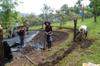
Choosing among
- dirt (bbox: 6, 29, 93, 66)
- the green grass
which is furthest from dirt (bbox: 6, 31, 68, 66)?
the green grass

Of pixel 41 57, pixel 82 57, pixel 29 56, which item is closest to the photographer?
pixel 82 57

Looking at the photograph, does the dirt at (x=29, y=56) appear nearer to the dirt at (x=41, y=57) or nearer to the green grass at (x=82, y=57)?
the dirt at (x=41, y=57)

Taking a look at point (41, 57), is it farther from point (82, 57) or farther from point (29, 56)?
point (82, 57)

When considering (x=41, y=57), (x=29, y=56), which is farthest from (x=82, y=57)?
(x=29, y=56)

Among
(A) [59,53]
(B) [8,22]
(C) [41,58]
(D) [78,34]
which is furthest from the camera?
(B) [8,22]

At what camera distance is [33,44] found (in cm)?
1838

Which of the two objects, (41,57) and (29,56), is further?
(29,56)

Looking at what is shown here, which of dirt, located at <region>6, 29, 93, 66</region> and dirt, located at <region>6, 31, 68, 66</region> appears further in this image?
dirt, located at <region>6, 31, 68, 66</region>

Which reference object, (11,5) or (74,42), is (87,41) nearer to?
(74,42)

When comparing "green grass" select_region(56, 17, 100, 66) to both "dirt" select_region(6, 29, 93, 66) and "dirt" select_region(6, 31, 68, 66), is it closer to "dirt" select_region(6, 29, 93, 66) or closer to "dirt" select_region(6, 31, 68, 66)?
"dirt" select_region(6, 29, 93, 66)

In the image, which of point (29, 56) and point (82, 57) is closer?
point (82, 57)

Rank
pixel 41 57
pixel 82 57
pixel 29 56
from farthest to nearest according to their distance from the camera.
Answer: pixel 29 56 → pixel 41 57 → pixel 82 57

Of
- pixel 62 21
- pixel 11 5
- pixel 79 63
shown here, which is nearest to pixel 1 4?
pixel 11 5

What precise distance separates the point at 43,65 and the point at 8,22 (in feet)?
51.9
